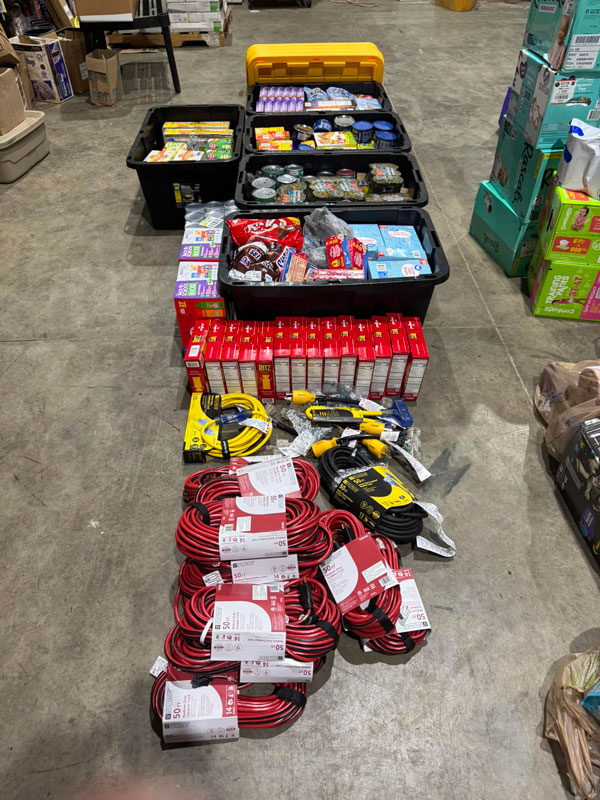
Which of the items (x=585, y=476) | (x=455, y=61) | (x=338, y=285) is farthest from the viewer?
(x=455, y=61)

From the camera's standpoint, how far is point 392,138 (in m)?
3.93

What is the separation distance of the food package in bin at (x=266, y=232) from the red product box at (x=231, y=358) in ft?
1.81

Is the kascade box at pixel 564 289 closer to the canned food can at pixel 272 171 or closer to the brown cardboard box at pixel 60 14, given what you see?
the canned food can at pixel 272 171

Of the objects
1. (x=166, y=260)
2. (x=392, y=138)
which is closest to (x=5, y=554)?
(x=166, y=260)

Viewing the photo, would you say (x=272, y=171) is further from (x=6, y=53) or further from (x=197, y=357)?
(x=6, y=53)

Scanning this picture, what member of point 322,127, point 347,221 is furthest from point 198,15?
point 347,221

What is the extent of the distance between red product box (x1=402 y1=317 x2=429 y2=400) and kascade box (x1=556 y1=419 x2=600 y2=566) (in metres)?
0.81

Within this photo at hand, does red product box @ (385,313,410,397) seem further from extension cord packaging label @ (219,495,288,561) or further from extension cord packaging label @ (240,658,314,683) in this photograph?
extension cord packaging label @ (240,658,314,683)

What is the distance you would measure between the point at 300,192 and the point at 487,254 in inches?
61.4

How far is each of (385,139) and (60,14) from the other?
4.66m

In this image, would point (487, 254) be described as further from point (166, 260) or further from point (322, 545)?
point (322, 545)

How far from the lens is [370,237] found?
3.20 metres

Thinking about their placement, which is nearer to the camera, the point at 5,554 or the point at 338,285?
the point at 5,554

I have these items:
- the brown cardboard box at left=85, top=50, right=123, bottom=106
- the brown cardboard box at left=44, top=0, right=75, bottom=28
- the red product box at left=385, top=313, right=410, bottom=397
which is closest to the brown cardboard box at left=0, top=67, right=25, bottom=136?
the brown cardboard box at left=85, top=50, right=123, bottom=106
